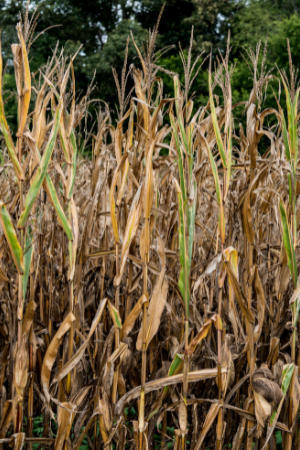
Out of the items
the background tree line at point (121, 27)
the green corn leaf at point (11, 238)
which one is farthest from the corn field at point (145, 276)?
the background tree line at point (121, 27)

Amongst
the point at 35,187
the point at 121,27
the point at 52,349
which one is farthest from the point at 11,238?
the point at 121,27

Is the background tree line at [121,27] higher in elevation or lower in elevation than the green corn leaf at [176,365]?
higher

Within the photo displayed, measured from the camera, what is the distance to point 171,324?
2.00 meters

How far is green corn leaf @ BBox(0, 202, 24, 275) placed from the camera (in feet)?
4.83

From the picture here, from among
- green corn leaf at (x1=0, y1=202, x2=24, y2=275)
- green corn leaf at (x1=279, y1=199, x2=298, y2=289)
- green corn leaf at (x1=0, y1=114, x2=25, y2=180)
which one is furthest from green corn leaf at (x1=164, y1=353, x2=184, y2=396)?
green corn leaf at (x1=0, y1=114, x2=25, y2=180)

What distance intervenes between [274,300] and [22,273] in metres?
1.26

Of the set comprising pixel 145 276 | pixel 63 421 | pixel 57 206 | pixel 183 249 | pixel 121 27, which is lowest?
pixel 63 421

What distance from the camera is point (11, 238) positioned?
4.87ft

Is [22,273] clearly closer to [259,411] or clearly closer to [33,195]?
[33,195]

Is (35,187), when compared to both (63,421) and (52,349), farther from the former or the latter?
(63,421)

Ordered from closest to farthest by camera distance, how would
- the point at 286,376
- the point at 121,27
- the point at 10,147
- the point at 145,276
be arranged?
the point at 10,147
the point at 145,276
the point at 286,376
the point at 121,27

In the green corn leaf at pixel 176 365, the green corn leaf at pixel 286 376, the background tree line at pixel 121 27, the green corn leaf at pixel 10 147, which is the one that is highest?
the background tree line at pixel 121 27

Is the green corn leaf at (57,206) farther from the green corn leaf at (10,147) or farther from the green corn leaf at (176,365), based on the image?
the green corn leaf at (176,365)

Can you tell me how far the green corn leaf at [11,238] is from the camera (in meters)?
1.47
